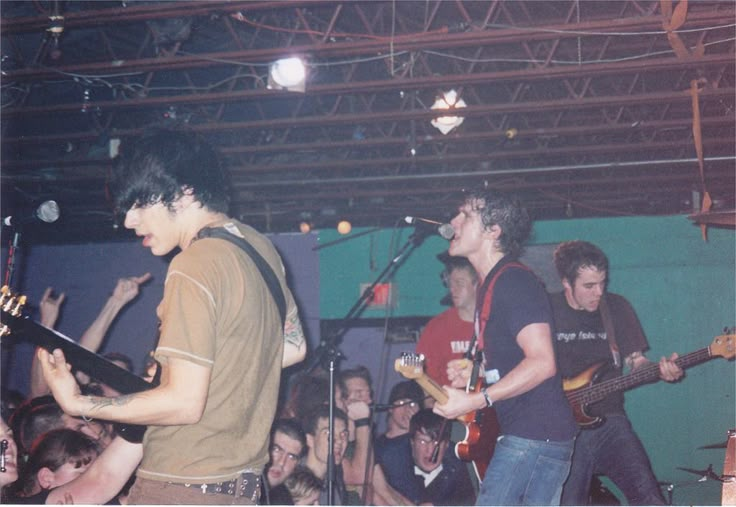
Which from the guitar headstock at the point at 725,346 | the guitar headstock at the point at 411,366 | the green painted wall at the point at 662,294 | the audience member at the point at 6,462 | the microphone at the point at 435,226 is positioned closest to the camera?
the audience member at the point at 6,462

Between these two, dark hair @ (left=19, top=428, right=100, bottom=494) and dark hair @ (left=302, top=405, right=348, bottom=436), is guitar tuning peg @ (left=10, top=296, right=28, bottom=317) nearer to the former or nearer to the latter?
dark hair @ (left=19, top=428, right=100, bottom=494)

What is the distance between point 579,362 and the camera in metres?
5.24

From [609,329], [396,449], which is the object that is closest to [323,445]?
[396,449]

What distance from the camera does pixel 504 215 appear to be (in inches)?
140

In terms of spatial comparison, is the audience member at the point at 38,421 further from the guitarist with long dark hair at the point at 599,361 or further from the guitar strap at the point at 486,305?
the guitarist with long dark hair at the point at 599,361

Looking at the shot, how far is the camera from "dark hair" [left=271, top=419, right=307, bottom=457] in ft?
14.5

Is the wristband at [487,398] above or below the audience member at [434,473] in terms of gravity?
above

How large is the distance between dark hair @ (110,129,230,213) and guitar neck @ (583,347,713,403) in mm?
3502

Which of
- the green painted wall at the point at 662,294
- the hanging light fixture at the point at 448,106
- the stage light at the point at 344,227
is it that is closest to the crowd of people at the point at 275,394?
the hanging light fixture at the point at 448,106

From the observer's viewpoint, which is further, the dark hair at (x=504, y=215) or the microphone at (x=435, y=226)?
the microphone at (x=435, y=226)

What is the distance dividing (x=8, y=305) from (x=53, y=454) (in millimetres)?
1229

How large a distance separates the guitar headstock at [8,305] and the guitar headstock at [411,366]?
1702 millimetres

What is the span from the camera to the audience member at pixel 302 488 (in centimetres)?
437

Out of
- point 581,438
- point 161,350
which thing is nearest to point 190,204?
point 161,350
